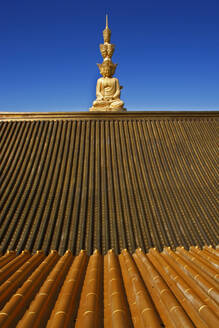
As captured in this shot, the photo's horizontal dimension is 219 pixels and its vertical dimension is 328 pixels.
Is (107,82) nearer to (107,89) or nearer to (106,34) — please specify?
(107,89)

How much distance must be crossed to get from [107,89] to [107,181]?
17.1 feet

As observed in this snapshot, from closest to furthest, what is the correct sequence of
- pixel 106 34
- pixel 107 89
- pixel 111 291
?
pixel 111 291 → pixel 107 89 → pixel 106 34

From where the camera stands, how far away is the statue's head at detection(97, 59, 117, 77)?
805 cm

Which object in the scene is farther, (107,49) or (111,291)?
(107,49)

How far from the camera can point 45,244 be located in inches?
117

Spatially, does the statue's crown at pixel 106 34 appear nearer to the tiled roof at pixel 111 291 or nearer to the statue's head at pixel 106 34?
the statue's head at pixel 106 34

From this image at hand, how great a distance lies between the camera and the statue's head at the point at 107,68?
805 centimetres

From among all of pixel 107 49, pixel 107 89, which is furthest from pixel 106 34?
pixel 107 89

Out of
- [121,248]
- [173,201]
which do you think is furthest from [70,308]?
[173,201]

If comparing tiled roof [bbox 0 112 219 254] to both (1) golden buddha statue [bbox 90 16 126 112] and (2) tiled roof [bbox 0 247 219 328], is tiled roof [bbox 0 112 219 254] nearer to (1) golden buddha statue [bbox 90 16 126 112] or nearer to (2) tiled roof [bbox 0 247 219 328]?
(2) tiled roof [bbox 0 247 219 328]

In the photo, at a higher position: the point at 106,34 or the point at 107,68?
the point at 106,34

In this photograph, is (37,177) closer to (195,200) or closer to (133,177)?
(133,177)

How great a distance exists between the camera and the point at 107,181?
4223 millimetres

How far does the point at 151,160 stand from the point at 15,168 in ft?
10.6
